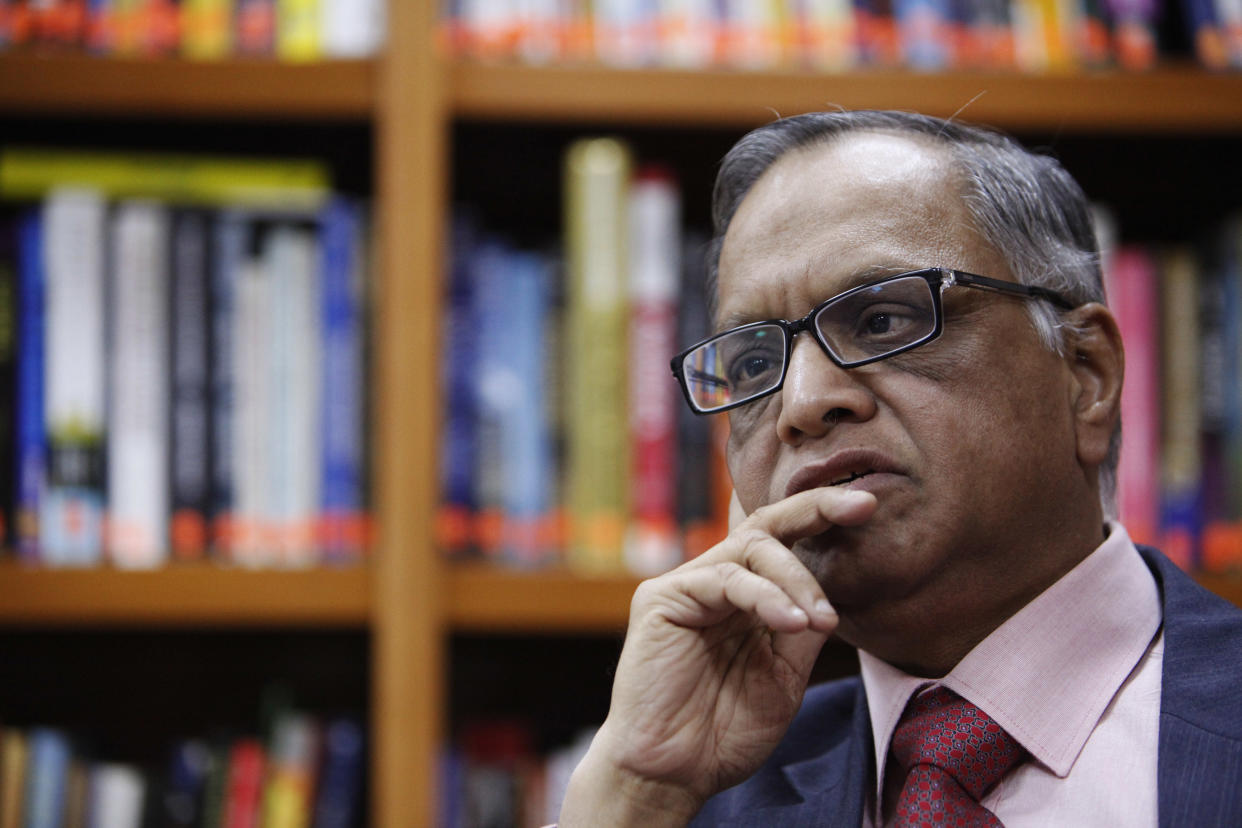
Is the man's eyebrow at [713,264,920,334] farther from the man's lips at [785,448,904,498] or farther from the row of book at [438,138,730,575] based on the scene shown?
the row of book at [438,138,730,575]

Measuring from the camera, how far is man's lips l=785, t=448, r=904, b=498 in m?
0.88

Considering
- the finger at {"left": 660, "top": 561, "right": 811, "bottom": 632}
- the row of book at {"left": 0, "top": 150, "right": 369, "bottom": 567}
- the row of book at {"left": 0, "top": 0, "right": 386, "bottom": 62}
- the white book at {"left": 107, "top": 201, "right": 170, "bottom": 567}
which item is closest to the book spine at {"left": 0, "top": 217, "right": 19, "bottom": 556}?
the row of book at {"left": 0, "top": 150, "right": 369, "bottom": 567}

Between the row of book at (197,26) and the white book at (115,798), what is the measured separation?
89 centimetres

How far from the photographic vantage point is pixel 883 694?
3.13 ft

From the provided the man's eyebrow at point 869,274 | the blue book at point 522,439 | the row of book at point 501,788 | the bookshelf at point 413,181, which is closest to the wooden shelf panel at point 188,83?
the bookshelf at point 413,181

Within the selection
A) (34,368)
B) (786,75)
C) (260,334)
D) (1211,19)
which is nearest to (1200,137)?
(1211,19)

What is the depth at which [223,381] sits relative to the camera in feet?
4.48

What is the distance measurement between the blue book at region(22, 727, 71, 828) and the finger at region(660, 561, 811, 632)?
904mm

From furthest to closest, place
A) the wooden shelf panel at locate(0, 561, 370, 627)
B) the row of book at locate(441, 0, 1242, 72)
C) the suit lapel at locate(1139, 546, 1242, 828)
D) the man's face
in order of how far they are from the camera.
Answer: the row of book at locate(441, 0, 1242, 72)
the wooden shelf panel at locate(0, 561, 370, 627)
the man's face
the suit lapel at locate(1139, 546, 1242, 828)

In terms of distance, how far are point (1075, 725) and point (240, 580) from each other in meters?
0.92

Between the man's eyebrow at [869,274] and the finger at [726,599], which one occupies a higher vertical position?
the man's eyebrow at [869,274]

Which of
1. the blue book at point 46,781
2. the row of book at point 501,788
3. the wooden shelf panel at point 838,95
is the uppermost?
the wooden shelf panel at point 838,95

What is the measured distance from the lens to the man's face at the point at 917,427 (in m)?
0.88

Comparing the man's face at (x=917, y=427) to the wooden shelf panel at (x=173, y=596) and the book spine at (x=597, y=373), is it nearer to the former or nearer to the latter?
the book spine at (x=597, y=373)
